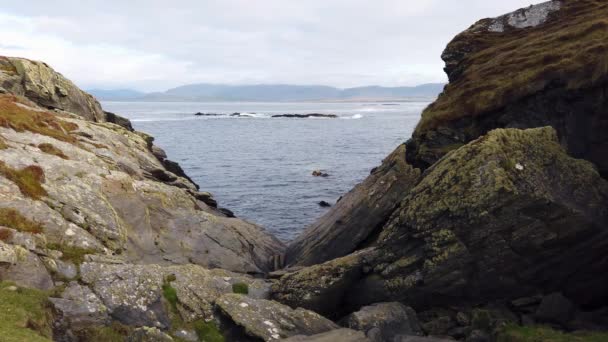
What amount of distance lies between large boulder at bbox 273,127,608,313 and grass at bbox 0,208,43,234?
1243cm

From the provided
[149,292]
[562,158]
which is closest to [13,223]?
[149,292]

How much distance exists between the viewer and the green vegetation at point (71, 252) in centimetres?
2342

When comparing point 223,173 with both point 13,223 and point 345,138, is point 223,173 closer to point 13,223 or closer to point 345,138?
point 13,223

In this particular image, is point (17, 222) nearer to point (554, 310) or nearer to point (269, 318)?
point (269, 318)

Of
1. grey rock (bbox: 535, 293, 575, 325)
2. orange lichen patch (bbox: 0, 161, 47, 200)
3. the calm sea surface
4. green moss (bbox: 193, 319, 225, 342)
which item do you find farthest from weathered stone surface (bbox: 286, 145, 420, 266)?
orange lichen patch (bbox: 0, 161, 47, 200)

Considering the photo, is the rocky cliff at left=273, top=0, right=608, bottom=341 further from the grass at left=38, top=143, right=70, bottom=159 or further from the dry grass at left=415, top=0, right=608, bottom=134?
the grass at left=38, top=143, right=70, bottom=159

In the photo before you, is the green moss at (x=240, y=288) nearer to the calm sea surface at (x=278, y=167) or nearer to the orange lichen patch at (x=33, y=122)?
the calm sea surface at (x=278, y=167)

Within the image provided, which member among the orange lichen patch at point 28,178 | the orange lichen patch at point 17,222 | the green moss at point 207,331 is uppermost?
the orange lichen patch at point 28,178

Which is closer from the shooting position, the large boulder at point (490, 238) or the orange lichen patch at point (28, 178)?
the large boulder at point (490, 238)

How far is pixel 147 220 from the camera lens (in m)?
30.6

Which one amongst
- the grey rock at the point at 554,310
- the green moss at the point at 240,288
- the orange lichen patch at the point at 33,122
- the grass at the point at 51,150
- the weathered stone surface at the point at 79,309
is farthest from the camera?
the orange lichen patch at the point at 33,122

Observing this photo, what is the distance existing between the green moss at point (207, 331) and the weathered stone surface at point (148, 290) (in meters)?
0.42

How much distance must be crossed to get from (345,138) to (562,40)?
343ft

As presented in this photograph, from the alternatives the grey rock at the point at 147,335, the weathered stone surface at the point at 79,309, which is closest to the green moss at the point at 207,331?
the grey rock at the point at 147,335
